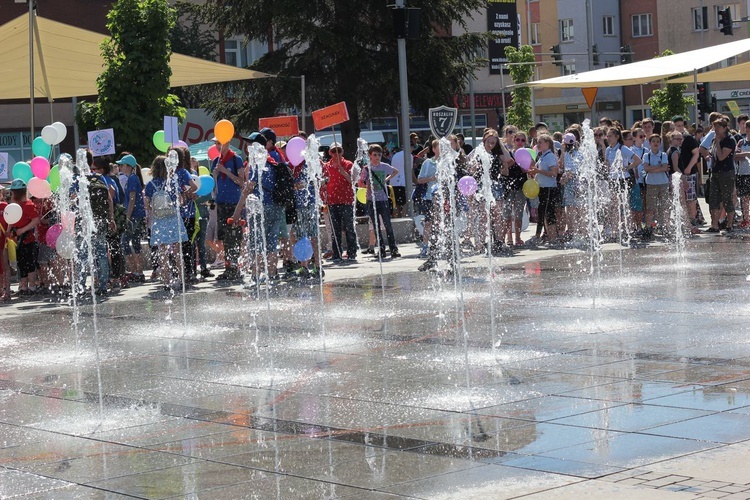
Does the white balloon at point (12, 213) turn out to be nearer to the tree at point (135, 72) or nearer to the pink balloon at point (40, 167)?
the pink balloon at point (40, 167)

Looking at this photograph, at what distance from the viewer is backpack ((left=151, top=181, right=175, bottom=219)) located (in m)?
15.4

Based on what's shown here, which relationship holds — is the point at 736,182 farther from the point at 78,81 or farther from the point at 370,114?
the point at 370,114

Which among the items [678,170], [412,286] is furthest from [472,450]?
[678,170]

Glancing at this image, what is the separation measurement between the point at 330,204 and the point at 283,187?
3046 millimetres

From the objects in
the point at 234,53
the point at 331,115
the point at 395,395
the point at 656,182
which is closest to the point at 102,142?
the point at 331,115

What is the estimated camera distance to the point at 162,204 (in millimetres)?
15391

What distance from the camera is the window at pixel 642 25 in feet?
245

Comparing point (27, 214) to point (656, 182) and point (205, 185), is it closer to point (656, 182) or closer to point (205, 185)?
point (205, 185)

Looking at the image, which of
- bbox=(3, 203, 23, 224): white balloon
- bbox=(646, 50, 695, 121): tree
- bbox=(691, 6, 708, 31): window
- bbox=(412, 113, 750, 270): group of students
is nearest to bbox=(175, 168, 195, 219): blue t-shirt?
bbox=(3, 203, 23, 224): white balloon

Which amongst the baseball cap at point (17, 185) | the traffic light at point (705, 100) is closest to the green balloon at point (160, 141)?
the baseball cap at point (17, 185)

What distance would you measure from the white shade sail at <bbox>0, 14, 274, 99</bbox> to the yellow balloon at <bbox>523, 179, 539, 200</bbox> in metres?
5.77

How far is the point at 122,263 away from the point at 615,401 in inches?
420

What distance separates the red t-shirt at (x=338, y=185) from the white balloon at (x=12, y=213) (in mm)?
5056

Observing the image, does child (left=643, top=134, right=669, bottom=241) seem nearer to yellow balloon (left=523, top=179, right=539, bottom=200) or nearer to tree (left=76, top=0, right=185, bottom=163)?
yellow balloon (left=523, top=179, right=539, bottom=200)
